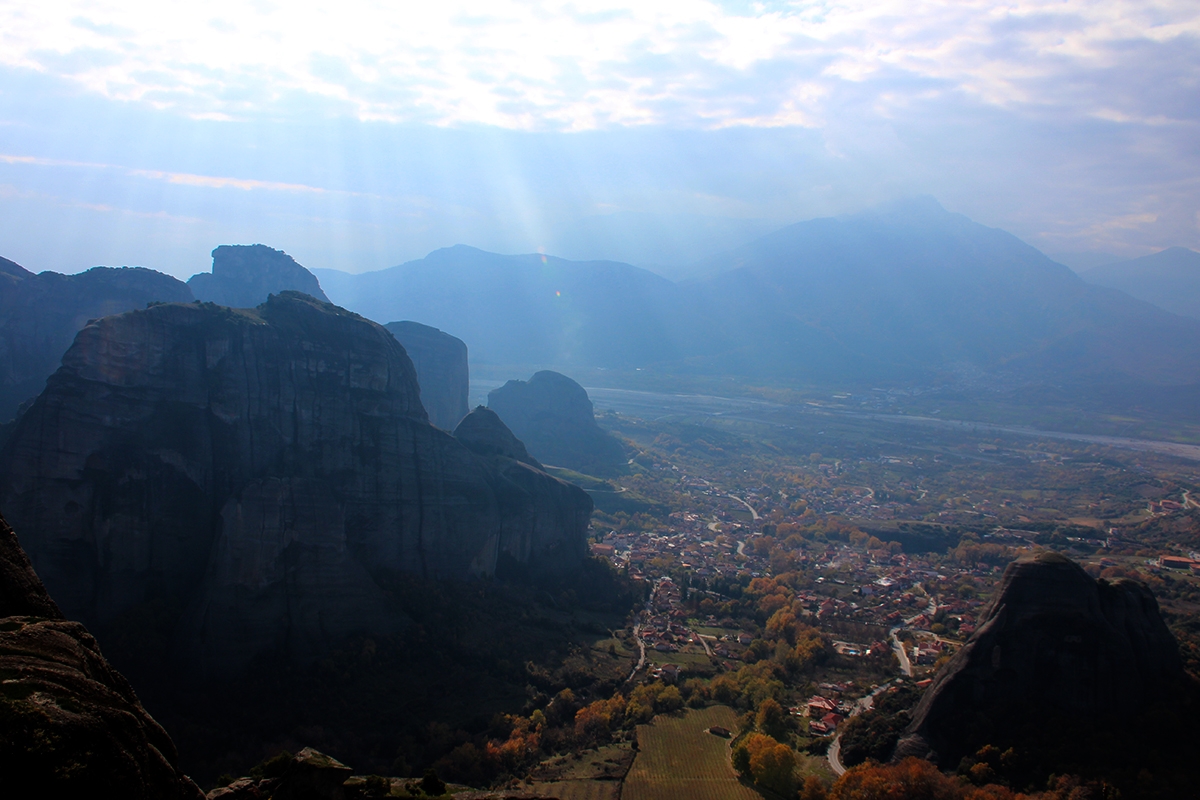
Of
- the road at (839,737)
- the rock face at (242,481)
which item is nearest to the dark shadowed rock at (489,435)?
the rock face at (242,481)

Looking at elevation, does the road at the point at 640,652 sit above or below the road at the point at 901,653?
above

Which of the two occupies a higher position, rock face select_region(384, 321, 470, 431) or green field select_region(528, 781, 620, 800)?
rock face select_region(384, 321, 470, 431)

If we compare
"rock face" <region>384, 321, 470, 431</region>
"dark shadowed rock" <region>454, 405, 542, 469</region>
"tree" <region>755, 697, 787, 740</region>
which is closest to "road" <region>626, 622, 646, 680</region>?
"tree" <region>755, 697, 787, 740</region>

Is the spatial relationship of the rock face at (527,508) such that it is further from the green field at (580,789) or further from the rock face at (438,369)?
the rock face at (438,369)

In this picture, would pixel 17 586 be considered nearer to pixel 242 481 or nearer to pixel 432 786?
pixel 432 786

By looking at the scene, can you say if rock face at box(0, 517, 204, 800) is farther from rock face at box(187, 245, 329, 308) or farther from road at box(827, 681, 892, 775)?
rock face at box(187, 245, 329, 308)

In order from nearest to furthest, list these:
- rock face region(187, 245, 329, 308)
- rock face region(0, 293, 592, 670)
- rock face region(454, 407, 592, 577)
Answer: rock face region(0, 293, 592, 670) → rock face region(454, 407, 592, 577) → rock face region(187, 245, 329, 308)

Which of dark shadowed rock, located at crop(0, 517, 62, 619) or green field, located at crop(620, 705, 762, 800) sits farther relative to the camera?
green field, located at crop(620, 705, 762, 800)
